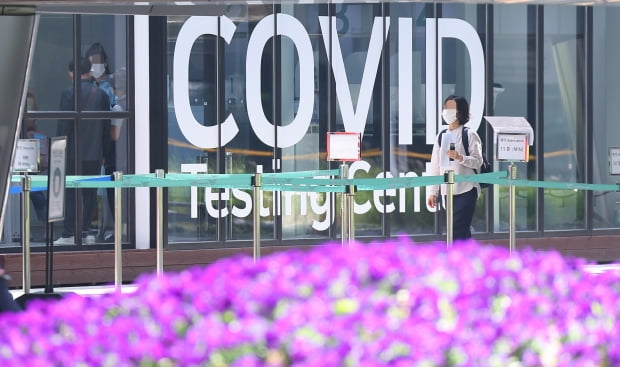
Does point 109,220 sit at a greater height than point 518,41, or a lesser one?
lesser

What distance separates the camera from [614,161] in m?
13.0

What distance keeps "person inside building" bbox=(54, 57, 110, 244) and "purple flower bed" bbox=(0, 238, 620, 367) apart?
9.44m

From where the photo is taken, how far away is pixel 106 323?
375cm

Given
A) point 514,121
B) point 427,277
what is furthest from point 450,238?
point 427,277

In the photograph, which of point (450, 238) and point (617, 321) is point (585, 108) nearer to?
point (450, 238)

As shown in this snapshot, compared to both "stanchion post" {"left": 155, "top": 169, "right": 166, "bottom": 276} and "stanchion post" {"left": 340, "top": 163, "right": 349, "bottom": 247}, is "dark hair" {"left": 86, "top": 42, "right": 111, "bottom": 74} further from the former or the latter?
"stanchion post" {"left": 340, "top": 163, "right": 349, "bottom": 247}

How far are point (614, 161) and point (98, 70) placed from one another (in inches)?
197

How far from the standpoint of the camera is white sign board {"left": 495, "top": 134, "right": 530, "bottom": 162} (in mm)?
12891

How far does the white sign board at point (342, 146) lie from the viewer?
13.5m

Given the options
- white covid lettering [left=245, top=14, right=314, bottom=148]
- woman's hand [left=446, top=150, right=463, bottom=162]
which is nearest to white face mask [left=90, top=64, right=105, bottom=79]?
white covid lettering [left=245, top=14, right=314, bottom=148]

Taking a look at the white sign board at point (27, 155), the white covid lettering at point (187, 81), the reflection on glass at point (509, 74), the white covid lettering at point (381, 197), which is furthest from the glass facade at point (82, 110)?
the reflection on glass at point (509, 74)

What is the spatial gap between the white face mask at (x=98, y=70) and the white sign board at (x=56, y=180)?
3226 millimetres

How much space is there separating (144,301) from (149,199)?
10.1 meters

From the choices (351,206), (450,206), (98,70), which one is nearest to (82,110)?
(98,70)
